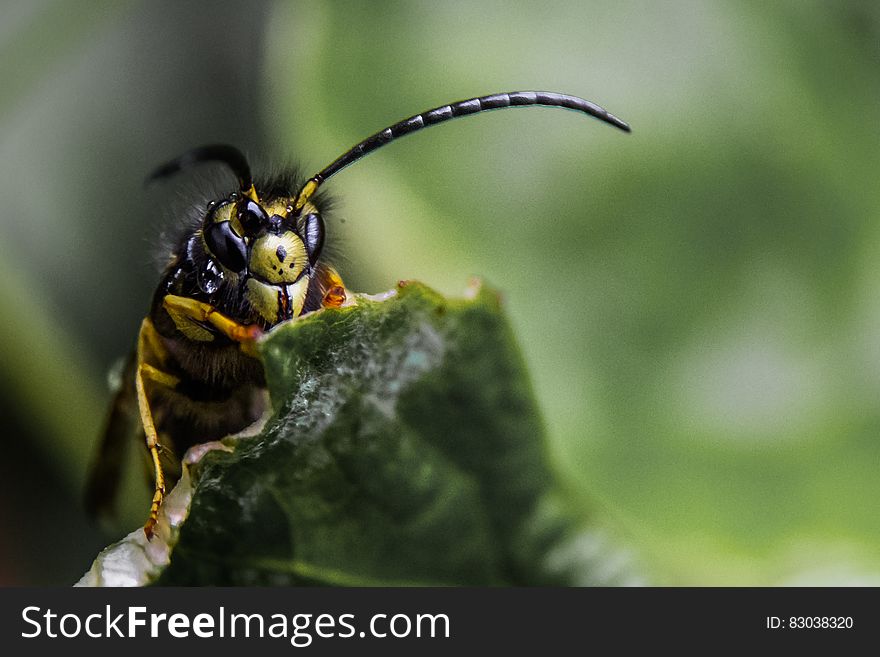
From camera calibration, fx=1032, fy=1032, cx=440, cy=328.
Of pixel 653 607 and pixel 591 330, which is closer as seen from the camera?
pixel 653 607

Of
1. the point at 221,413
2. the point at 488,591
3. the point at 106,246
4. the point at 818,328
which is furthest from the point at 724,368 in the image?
the point at 106,246

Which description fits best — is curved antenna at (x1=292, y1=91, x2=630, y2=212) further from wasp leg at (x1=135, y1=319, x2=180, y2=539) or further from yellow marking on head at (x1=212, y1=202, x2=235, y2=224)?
wasp leg at (x1=135, y1=319, x2=180, y2=539)

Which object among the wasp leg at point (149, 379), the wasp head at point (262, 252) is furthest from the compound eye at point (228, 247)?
the wasp leg at point (149, 379)

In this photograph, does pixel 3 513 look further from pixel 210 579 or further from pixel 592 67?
pixel 592 67

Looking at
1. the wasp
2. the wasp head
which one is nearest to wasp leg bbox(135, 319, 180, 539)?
the wasp

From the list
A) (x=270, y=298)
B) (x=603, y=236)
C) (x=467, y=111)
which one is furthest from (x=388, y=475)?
(x=603, y=236)
